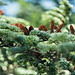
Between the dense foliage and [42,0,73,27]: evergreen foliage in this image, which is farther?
[42,0,73,27]: evergreen foliage

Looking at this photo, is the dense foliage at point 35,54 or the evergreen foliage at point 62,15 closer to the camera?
the dense foliage at point 35,54

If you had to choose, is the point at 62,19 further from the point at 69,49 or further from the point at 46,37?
the point at 69,49

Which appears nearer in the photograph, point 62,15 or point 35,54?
point 35,54

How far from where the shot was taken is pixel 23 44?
391 mm

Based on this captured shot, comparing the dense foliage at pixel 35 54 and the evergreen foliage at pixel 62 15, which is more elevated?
the evergreen foliage at pixel 62 15

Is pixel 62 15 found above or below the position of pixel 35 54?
above

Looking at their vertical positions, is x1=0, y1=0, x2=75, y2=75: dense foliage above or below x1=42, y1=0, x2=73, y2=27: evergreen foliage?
below

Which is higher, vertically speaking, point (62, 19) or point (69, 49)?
point (62, 19)

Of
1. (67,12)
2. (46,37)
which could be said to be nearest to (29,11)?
(67,12)

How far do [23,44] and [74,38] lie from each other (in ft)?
0.47

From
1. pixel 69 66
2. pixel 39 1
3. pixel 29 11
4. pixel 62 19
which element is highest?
pixel 39 1

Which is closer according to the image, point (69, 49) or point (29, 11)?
point (69, 49)

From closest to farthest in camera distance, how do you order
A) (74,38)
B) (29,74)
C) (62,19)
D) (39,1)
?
(29,74), (74,38), (62,19), (39,1)

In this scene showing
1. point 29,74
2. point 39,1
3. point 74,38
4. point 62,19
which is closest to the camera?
point 29,74
